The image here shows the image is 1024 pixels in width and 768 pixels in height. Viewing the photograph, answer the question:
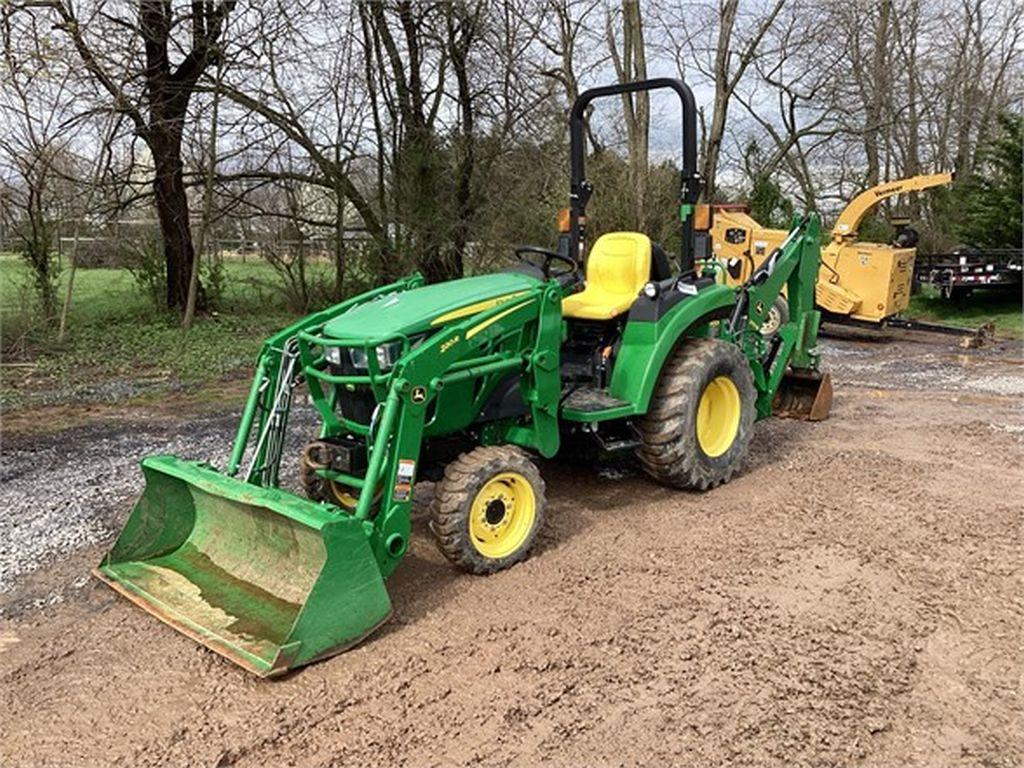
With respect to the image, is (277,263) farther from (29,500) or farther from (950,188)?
(950,188)

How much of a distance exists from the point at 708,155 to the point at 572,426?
1560 cm

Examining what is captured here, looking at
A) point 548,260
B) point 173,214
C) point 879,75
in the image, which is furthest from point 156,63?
point 879,75

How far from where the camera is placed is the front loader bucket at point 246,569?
324cm

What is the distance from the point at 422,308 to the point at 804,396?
405cm

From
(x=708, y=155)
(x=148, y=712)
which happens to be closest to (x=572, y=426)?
(x=148, y=712)

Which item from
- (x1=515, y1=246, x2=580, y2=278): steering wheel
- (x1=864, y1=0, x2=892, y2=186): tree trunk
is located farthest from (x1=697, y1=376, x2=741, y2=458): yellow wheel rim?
(x1=864, y1=0, x2=892, y2=186): tree trunk

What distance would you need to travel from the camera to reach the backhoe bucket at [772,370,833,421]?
692 cm

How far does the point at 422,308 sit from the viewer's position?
4.12m

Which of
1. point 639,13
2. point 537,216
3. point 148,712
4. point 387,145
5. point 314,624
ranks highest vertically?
point 639,13

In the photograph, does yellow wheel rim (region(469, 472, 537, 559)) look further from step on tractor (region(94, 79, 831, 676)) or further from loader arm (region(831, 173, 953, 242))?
loader arm (region(831, 173, 953, 242))

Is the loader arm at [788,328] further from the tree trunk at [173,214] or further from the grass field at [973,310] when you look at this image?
the tree trunk at [173,214]

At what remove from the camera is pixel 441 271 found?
13453 millimetres

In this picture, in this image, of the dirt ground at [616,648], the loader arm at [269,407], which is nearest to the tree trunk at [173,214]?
the dirt ground at [616,648]

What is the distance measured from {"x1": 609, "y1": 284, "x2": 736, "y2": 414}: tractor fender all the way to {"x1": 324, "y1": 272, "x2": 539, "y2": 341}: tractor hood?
2.20ft
